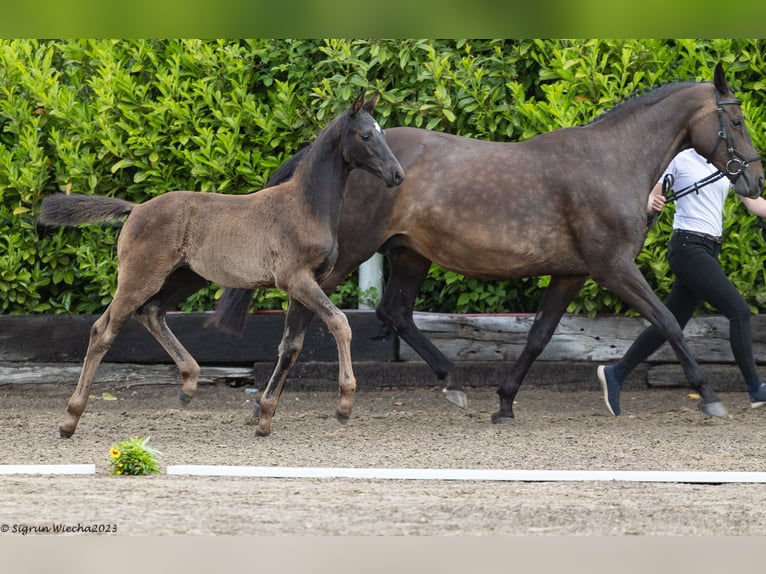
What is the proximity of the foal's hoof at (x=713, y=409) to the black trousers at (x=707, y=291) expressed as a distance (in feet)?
1.19

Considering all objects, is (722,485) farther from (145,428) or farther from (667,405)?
(145,428)

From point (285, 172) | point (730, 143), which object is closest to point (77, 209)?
point (285, 172)

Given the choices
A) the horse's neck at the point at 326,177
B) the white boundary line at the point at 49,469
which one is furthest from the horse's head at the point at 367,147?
the white boundary line at the point at 49,469

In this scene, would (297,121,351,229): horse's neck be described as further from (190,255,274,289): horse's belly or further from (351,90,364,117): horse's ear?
(190,255,274,289): horse's belly

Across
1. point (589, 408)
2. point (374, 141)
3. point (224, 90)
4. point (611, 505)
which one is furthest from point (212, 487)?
point (224, 90)

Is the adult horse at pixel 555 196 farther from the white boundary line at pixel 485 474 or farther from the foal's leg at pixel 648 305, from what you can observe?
the white boundary line at pixel 485 474

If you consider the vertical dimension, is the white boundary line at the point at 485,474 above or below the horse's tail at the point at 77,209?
below

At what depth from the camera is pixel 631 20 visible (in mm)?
3051

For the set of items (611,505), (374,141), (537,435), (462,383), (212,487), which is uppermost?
(374,141)

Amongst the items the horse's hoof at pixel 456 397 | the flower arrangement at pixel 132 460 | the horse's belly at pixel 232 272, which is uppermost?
the horse's belly at pixel 232 272

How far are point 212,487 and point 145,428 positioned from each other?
2433mm

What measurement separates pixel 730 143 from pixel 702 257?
→ 2.48 feet

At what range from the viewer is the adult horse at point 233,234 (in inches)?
254

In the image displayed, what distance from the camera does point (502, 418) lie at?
7.57 m
